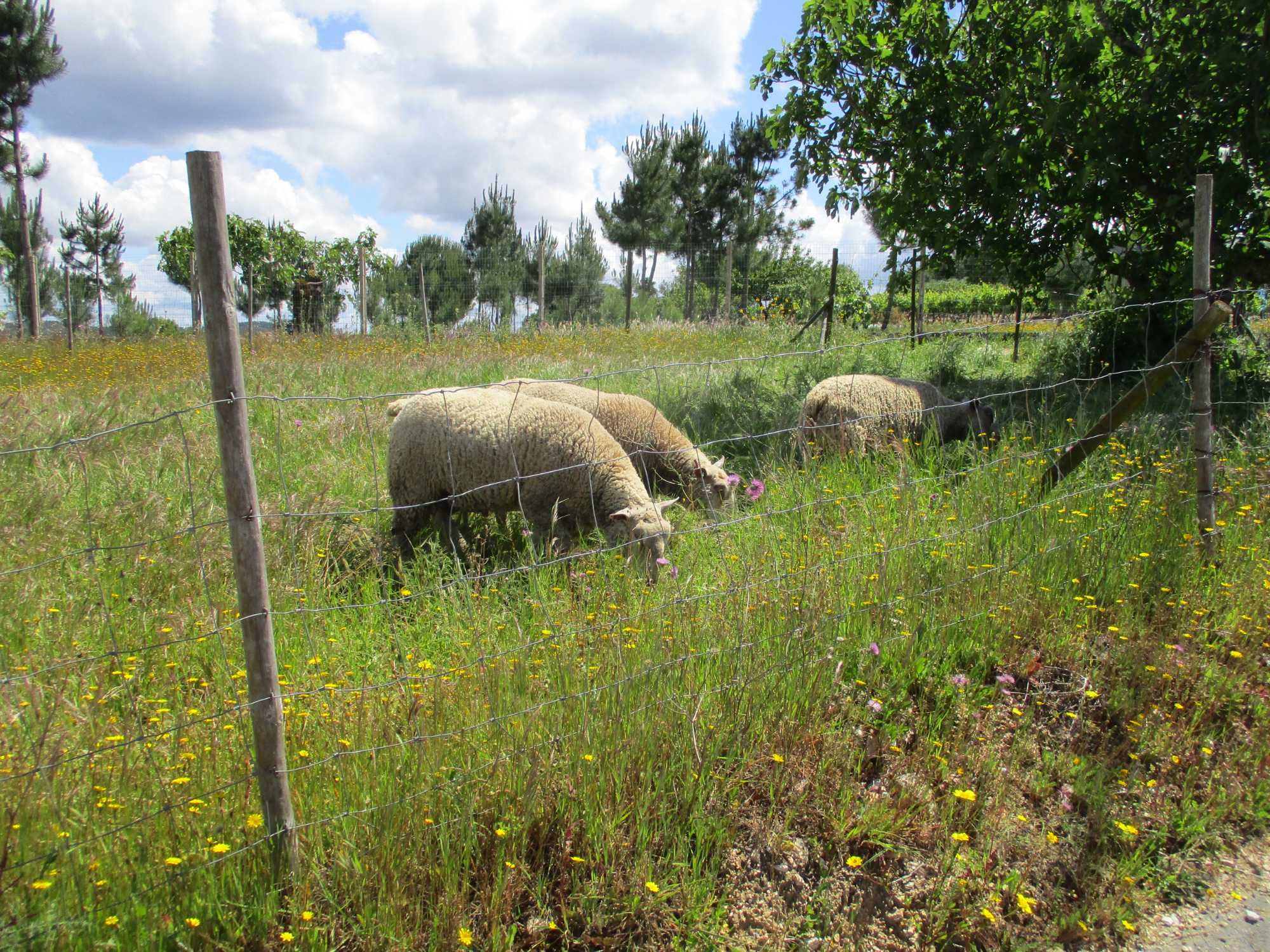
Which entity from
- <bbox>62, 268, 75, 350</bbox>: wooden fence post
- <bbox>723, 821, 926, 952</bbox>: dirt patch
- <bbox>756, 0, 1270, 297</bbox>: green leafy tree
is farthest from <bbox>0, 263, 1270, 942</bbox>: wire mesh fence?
<bbox>62, 268, 75, 350</bbox>: wooden fence post

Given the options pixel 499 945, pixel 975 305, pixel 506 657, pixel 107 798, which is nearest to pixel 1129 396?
pixel 506 657

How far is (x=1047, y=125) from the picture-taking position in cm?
845

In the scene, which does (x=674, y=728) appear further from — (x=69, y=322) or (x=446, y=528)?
(x=69, y=322)

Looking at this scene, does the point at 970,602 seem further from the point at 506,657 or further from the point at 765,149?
the point at 765,149

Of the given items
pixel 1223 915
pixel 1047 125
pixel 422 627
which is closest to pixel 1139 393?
pixel 1223 915

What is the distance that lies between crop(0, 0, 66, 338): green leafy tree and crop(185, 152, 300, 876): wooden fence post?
79.8ft

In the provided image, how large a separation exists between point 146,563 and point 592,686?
2857mm

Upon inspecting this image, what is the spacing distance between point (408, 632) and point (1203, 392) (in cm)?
430

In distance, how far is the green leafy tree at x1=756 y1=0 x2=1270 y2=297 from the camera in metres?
8.45

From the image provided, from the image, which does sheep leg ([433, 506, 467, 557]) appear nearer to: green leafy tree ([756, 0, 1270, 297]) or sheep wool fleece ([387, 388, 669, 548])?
sheep wool fleece ([387, 388, 669, 548])

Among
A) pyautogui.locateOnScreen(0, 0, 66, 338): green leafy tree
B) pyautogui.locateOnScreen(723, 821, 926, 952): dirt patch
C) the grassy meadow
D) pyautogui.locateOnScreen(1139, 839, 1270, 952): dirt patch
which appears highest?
pyautogui.locateOnScreen(0, 0, 66, 338): green leafy tree

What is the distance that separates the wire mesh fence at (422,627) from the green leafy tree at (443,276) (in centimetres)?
2676

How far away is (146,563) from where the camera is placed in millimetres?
4508

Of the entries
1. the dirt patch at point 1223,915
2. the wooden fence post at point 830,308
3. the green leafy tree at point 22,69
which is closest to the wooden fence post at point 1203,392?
the dirt patch at point 1223,915
